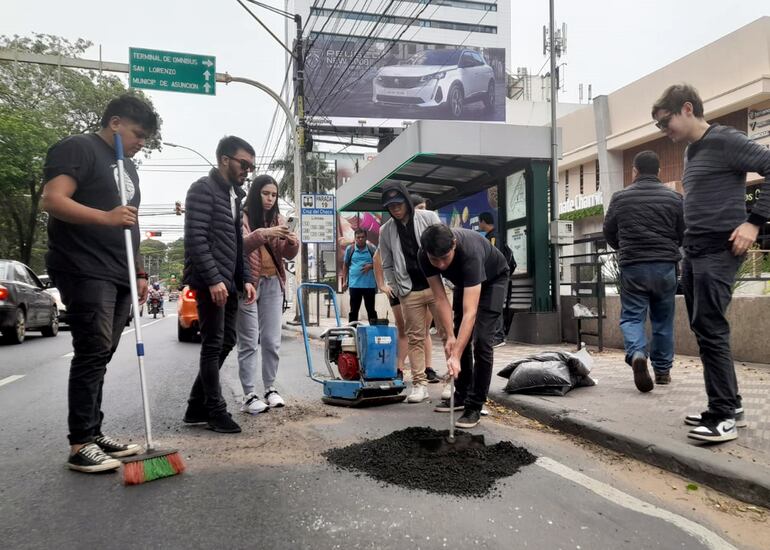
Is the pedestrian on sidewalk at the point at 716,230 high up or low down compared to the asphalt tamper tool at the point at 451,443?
up

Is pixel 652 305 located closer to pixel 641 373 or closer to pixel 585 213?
pixel 641 373

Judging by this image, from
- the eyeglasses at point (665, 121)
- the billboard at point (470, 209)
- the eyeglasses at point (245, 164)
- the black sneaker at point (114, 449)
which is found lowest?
the black sneaker at point (114, 449)

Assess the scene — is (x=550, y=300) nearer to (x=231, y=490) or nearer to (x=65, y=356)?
(x=231, y=490)

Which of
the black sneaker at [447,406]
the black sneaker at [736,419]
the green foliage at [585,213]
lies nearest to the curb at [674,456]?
the black sneaker at [736,419]

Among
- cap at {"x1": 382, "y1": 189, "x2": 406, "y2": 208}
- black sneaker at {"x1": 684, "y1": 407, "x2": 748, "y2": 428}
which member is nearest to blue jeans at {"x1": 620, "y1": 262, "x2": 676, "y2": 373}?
black sneaker at {"x1": 684, "y1": 407, "x2": 748, "y2": 428}

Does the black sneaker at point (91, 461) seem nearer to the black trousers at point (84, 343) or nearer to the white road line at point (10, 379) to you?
the black trousers at point (84, 343)

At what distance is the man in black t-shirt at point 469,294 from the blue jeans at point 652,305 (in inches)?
52.9

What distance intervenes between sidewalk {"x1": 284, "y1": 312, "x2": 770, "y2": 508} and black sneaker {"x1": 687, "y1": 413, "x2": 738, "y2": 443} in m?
0.04

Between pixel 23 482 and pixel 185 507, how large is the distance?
97cm

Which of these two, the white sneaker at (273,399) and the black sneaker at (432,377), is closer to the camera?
the white sneaker at (273,399)

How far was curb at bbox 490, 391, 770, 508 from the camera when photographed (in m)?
2.58

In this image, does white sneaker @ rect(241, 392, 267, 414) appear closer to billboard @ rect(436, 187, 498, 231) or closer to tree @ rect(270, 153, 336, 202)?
billboard @ rect(436, 187, 498, 231)

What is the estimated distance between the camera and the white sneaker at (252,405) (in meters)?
4.21

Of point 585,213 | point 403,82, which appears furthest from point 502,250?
point 403,82
